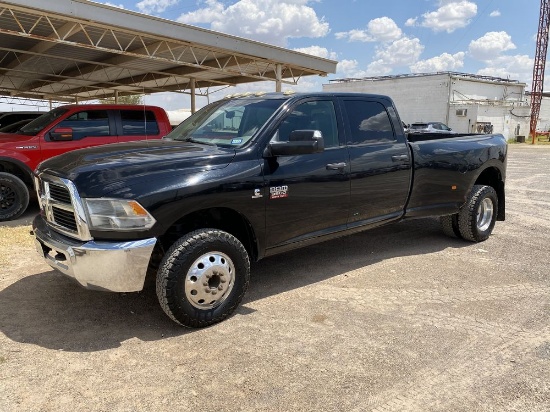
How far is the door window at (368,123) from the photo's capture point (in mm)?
4848

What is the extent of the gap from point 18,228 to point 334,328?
5.52 m

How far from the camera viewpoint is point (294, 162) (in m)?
4.18

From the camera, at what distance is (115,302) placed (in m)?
4.24

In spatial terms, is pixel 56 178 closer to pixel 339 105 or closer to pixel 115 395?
pixel 115 395

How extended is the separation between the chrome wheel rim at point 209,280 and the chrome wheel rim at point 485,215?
13.6 feet

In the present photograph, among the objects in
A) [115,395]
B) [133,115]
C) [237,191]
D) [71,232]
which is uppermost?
[133,115]

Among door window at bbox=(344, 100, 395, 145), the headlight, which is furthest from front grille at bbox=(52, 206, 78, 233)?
door window at bbox=(344, 100, 395, 145)

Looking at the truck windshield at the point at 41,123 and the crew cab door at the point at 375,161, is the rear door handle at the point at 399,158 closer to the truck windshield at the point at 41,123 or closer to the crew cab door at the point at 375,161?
the crew cab door at the point at 375,161

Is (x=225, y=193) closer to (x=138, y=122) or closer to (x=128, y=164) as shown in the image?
(x=128, y=164)

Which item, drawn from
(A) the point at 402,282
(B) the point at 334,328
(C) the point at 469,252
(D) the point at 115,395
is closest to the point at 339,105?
(A) the point at 402,282

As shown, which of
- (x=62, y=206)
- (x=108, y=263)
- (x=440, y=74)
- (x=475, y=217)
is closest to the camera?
(x=108, y=263)

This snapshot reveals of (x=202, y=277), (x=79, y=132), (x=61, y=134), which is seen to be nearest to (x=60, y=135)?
(x=61, y=134)

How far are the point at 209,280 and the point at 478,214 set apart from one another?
4.24m

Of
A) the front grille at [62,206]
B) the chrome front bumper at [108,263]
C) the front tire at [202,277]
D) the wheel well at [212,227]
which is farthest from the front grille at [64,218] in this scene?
the front tire at [202,277]
